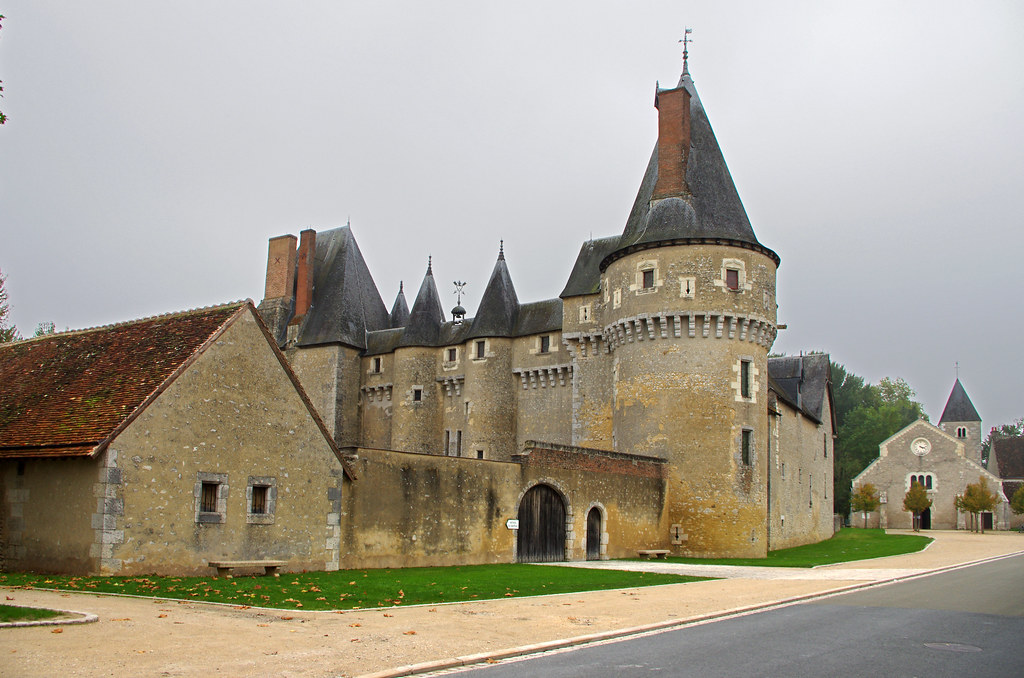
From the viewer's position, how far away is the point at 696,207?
31750 mm

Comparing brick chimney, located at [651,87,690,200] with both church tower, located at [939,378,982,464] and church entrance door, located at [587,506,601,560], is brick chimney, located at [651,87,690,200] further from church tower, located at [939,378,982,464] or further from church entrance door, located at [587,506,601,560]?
church tower, located at [939,378,982,464]

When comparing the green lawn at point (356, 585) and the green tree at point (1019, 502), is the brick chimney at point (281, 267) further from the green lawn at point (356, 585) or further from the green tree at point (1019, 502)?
the green tree at point (1019, 502)

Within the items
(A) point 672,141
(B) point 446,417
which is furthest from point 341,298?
(A) point 672,141

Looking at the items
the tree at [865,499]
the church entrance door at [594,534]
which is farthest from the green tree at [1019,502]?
the church entrance door at [594,534]

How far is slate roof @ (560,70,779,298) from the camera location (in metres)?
31.2

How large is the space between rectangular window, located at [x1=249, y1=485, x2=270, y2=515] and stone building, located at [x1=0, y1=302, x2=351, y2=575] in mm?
23

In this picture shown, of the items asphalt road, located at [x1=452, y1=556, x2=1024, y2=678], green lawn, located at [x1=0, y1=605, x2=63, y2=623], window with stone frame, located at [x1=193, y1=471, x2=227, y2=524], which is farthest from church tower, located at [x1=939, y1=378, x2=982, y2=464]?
green lawn, located at [x1=0, y1=605, x2=63, y2=623]

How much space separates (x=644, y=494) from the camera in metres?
29.0

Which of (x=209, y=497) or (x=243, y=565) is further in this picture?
(x=209, y=497)

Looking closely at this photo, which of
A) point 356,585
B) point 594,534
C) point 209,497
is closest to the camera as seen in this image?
point 356,585

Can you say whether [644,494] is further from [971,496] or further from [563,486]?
[971,496]

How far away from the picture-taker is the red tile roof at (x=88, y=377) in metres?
16.4

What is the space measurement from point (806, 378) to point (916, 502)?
15.7m

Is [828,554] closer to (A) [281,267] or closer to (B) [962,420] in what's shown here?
(A) [281,267]
